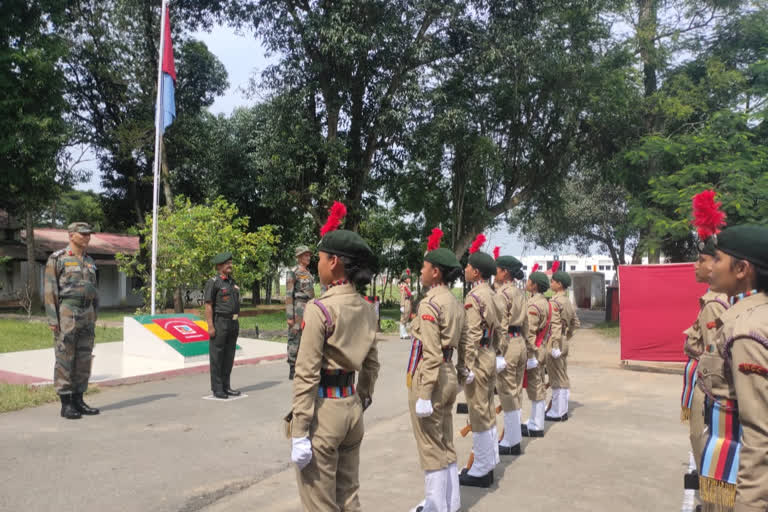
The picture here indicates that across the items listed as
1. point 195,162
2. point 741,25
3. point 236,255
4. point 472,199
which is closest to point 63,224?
point 195,162

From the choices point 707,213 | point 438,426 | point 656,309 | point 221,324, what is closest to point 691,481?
point 707,213

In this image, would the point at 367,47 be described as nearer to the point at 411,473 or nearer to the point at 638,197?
the point at 638,197

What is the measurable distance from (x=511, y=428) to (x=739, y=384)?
13.7ft

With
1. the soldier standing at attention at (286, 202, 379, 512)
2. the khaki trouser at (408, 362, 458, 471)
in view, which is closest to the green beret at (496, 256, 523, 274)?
the khaki trouser at (408, 362, 458, 471)

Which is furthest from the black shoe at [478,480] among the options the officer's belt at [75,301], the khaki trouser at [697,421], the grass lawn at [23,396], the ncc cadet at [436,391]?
the grass lawn at [23,396]

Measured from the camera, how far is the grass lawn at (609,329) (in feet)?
67.6

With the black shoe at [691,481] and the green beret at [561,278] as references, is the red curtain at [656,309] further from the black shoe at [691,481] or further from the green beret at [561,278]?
the black shoe at [691,481]

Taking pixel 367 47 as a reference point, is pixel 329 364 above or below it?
below

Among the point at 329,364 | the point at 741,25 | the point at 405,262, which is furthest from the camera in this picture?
the point at 405,262

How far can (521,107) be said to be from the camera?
75.3 ft

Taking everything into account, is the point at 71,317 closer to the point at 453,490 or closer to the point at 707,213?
the point at 453,490

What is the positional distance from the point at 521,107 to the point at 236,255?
12.3m

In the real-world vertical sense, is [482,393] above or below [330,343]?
below

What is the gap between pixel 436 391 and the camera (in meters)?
4.28
